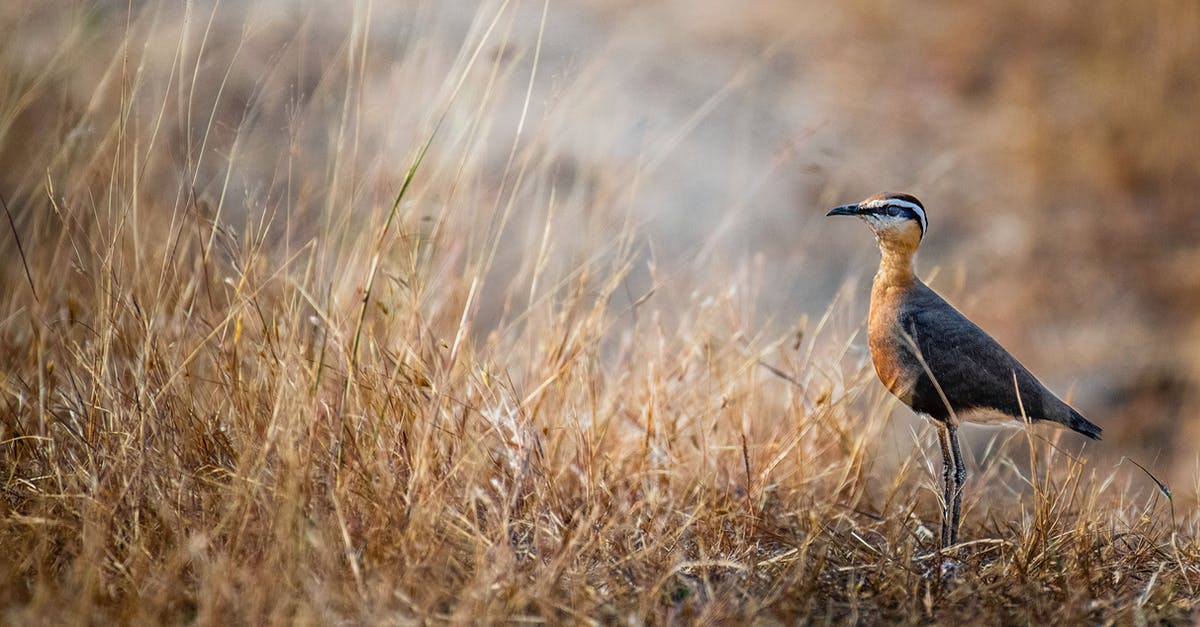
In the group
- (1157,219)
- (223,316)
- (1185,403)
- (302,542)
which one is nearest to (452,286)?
(223,316)

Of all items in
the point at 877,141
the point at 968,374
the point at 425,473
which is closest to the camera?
the point at 425,473

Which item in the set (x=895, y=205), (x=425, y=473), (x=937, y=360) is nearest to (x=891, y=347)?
(x=937, y=360)

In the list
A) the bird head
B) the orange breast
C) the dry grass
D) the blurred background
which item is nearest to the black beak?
the bird head

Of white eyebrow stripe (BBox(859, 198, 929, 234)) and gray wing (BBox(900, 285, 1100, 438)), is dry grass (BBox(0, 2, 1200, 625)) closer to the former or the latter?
gray wing (BBox(900, 285, 1100, 438))

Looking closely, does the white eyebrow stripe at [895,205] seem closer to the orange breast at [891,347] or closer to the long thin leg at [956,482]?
the orange breast at [891,347]

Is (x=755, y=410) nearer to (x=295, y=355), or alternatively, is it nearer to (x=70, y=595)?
(x=295, y=355)

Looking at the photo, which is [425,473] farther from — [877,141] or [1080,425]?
[877,141]

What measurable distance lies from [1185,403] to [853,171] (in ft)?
7.92

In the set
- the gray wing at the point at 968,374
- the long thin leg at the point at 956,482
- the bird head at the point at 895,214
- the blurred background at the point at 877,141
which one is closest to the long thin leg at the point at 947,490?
the long thin leg at the point at 956,482

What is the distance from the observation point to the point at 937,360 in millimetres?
2457

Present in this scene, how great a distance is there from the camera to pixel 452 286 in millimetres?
3139

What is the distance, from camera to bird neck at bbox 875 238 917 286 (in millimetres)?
2541

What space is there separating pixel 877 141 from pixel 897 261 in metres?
5.35

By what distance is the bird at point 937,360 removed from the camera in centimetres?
246
